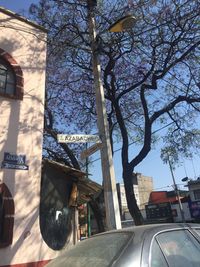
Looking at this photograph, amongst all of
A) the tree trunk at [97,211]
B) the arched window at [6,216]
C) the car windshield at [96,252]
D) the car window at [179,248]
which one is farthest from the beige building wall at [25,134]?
the tree trunk at [97,211]

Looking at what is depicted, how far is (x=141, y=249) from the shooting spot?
10.8 ft

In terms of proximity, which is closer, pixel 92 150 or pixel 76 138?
pixel 76 138

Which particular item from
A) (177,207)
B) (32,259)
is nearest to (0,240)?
(32,259)

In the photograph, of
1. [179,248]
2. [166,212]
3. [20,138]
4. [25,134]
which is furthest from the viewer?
[166,212]

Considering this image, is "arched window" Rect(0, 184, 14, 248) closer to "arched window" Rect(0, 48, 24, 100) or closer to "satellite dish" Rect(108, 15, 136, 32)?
"arched window" Rect(0, 48, 24, 100)

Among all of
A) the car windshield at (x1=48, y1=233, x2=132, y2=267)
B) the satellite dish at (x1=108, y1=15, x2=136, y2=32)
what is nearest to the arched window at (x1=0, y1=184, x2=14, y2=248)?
the satellite dish at (x1=108, y1=15, x2=136, y2=32)

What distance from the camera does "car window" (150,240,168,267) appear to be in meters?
3.25

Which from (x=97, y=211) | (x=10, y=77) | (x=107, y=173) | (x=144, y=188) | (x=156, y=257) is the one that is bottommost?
(x=156, y=257)

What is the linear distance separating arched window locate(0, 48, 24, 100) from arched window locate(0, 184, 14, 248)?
8.84ft

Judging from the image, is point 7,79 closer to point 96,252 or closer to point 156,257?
point 96,252

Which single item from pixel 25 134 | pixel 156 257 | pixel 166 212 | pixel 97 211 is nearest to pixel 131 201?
pixel 97 211

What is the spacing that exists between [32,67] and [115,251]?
832 cm

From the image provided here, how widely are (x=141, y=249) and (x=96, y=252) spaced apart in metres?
0.48

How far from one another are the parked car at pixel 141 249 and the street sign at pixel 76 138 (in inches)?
149
